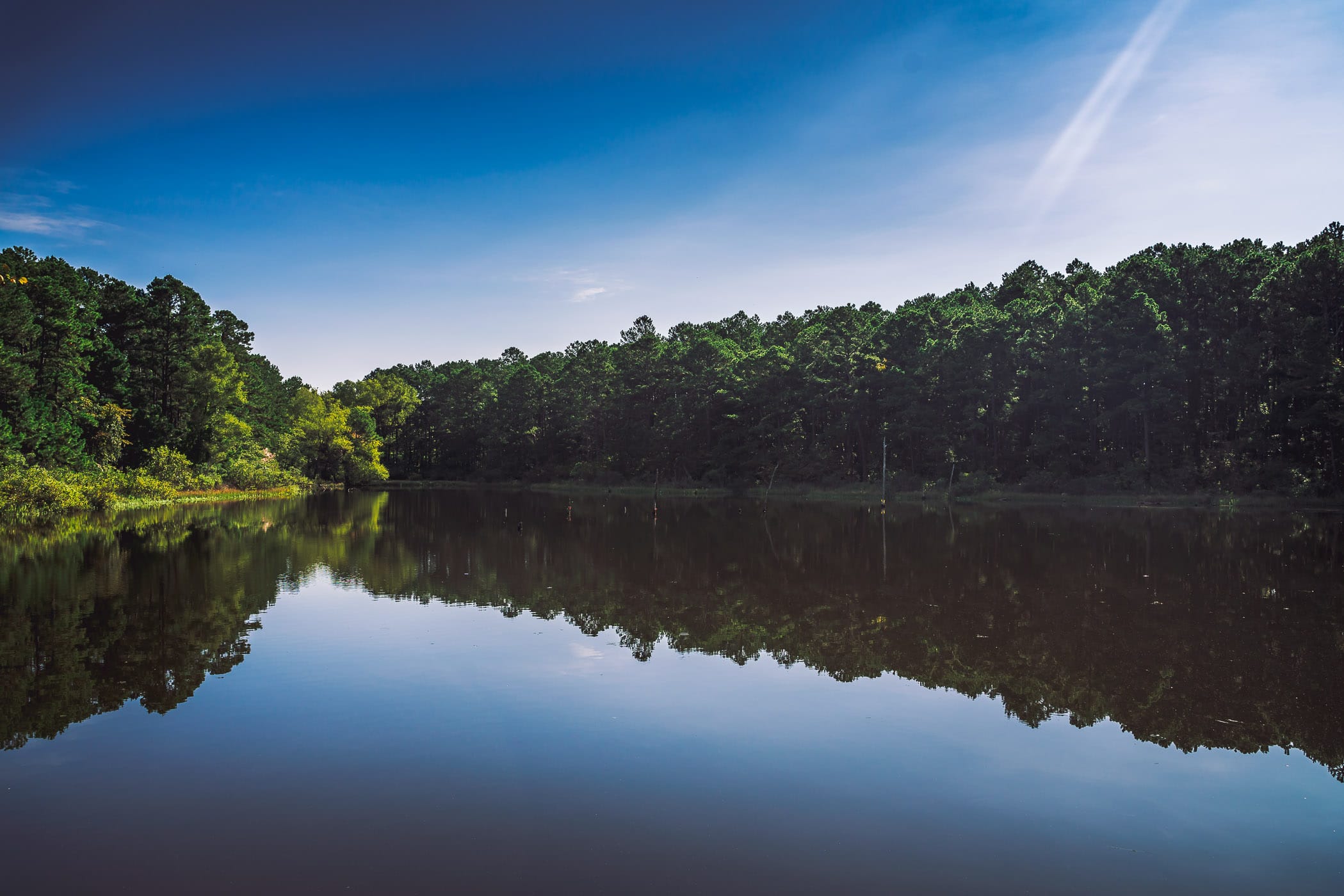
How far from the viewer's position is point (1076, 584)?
660 inches

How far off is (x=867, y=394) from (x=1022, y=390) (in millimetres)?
11283

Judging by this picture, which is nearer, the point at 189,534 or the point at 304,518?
the point at 189,534

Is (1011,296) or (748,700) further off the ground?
(1011,296)

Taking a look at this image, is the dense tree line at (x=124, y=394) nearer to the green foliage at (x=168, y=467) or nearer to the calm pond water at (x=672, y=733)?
the green foliage at (x=168, y=467)

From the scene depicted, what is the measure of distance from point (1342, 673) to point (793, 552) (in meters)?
14.2

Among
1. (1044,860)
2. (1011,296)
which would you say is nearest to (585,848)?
(1044,860)

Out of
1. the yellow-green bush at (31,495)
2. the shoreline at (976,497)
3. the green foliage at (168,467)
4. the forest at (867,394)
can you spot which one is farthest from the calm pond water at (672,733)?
the green foliage at (168,467)

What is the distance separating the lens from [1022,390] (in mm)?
56438

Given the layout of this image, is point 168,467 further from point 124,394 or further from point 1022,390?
point 1022,390

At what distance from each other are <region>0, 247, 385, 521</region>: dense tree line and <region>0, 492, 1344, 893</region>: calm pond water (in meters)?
22.4

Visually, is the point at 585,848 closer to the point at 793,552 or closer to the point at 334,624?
the point at 334,624

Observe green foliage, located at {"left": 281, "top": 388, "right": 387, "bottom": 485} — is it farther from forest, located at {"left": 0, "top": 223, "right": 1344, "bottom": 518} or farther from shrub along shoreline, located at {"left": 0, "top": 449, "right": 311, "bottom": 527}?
shrub along shoreline, located at {"left": 0, "top": 449, "right": 311, "bottom": 527}

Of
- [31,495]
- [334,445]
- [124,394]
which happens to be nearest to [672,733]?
[31,495]

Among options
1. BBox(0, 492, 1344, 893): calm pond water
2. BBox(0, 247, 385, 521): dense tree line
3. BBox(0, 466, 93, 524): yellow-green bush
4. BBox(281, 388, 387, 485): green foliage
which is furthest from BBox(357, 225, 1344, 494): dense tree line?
BBox(0, 466, 93, 524): yellow-green bush
